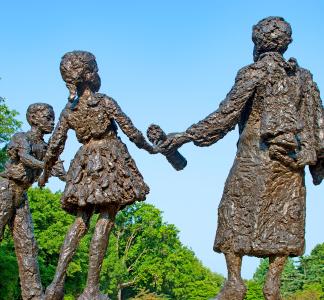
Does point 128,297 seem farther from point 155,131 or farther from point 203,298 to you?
point 155,131

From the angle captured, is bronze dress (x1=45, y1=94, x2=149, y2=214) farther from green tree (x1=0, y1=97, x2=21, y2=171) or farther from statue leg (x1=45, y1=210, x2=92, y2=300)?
green tree (x1=0, y1=97, x2=21, y2=171)

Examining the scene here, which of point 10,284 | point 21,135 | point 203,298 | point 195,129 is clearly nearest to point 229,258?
point 195,129

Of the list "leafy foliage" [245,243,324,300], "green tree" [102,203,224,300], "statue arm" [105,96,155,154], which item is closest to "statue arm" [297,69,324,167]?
"statue arm" [105,96,155,154]

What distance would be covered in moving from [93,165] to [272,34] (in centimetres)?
241

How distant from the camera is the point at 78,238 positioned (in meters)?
7.76

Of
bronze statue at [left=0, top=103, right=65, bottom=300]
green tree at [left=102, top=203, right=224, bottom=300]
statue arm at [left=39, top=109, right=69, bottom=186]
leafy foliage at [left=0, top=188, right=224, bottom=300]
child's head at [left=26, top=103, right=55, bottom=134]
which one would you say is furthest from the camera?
green tree at [left=102, top=203, right=224, bottom=300]

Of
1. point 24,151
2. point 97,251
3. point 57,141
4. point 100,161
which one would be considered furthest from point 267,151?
point 24,151

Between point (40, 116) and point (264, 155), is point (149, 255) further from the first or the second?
point (264, 155)

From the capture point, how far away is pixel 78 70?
25.2ft

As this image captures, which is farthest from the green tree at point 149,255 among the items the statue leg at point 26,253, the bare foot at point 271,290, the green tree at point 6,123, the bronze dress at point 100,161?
the bare foot at point 271,290

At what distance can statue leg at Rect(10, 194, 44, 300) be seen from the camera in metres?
8.53

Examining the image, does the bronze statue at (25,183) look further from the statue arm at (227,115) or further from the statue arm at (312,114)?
the statue arm at (312,114)

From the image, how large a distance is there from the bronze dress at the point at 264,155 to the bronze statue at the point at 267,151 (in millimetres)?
10

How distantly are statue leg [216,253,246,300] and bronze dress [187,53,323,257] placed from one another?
0.11 m
